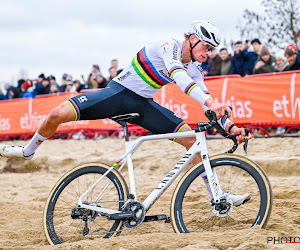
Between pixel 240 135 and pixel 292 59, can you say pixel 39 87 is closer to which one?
pixel 292 59

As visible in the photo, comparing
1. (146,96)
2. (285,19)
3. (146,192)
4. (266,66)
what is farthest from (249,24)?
(146,96)

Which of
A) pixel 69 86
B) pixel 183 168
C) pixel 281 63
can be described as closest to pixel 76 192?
pixel 183 168

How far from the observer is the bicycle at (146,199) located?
4.40 metres

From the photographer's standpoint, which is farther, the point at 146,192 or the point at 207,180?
the point at 146,192

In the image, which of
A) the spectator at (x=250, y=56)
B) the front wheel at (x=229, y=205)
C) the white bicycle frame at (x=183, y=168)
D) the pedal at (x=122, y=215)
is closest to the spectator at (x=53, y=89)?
the spectator at (x=250, y=56)

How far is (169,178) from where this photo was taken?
469 centimetres

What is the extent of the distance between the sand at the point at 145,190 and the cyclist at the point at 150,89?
2.48 ft

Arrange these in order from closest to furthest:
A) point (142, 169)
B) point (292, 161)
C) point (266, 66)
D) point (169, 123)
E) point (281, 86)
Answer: point (169, 123)
point (292, 161)
point (142, 169)
point (281, 86)
point (266, 66)

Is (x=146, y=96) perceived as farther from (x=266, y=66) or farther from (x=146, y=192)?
(x=266, y=66)

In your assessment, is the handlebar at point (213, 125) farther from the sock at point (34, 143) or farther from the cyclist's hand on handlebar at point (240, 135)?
the sock at point (34, 143)

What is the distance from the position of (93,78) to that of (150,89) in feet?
30.5

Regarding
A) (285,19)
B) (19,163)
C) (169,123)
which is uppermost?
(285,19)

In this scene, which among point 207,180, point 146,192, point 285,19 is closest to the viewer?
point 207,180

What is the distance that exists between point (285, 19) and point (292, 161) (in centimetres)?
1460
